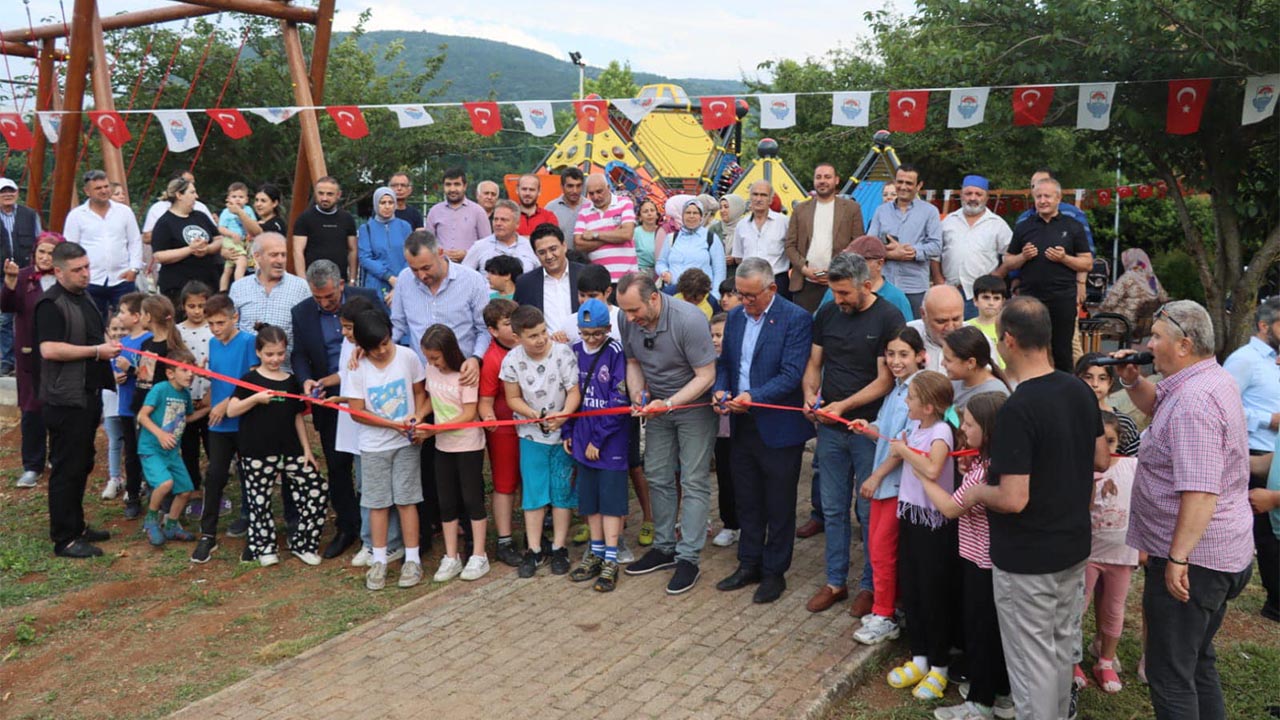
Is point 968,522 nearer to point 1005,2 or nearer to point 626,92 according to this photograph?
point 1005,2

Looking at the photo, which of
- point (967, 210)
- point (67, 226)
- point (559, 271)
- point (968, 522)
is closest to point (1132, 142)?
point (967, 210)

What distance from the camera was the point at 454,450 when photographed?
6.48 metres

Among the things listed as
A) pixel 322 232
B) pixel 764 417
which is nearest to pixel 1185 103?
pixel 764 417

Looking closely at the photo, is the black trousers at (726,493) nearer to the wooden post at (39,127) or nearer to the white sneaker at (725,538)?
the white sneaker at (725,538)

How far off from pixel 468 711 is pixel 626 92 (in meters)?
52.9

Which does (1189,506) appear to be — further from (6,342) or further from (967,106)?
(6,342)

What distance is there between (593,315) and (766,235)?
3.53m

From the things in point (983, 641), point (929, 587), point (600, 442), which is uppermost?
point (600, 442)

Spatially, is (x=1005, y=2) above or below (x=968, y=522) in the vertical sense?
above

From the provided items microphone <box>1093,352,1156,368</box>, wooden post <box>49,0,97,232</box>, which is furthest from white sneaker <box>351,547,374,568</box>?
wooden post <box>49,0,97,232</box>

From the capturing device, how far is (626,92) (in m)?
54.8

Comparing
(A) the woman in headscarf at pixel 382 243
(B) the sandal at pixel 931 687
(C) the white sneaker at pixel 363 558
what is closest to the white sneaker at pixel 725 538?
(B) the sandal at pixel 931 687

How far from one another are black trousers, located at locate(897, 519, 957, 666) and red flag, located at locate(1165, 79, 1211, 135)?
7000mm

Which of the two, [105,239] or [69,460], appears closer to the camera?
[69,460]
